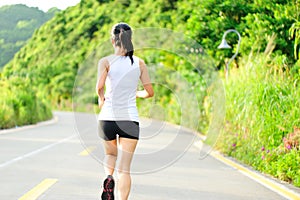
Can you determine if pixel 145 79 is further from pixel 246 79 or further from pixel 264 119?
pixel 246 79

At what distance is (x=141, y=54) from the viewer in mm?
51250

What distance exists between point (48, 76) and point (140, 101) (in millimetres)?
37112

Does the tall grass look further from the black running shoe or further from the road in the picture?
the black running shoe

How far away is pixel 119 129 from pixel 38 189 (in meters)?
2.78

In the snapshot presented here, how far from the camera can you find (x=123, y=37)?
18.9ft

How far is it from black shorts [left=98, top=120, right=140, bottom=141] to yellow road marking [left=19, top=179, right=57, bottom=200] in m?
2.04

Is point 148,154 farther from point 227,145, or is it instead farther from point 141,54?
point 141,54

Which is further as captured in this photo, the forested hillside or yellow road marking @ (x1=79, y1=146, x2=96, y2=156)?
the forested hillside

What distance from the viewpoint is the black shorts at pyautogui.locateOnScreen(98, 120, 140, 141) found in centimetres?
564

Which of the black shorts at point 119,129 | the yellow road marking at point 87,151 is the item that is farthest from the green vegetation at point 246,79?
the black shorts at point 119,129

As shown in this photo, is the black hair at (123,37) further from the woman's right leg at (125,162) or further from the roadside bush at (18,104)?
the roadside bush at (18,104)

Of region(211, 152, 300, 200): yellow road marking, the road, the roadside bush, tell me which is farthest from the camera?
the roadside bush

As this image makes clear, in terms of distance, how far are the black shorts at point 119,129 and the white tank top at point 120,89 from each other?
5 centimetres

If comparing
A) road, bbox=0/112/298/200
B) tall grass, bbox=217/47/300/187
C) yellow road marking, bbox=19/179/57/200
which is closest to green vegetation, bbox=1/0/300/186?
tall grass, bbox=217/47/300/187
